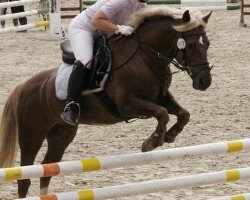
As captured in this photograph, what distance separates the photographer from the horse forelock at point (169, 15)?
618 cm

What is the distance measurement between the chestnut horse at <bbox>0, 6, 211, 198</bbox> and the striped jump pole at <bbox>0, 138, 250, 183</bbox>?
1.63 ft

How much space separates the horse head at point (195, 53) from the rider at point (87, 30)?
0.52 m

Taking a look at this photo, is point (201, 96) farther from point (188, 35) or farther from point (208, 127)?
point (188, 35)

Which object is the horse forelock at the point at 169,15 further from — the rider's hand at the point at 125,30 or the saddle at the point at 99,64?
the saddle at the point at 99,64

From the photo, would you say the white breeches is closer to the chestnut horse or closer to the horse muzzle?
the chestnut horse

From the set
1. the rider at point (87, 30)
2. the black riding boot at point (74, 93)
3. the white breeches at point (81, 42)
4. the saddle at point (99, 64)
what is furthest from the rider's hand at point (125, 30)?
the black riding boot at point (74, 93)

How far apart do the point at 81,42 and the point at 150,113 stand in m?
1.03

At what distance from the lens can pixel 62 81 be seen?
690cm

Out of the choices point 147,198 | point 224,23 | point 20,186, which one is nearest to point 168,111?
point 147,198

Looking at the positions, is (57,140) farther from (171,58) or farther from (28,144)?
(171,58)

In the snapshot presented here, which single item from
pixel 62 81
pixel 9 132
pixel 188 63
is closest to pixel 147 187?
pixel 188 63

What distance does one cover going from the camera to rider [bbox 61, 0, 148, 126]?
6.52m

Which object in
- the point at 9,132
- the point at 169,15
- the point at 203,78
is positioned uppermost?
the point at 169,15

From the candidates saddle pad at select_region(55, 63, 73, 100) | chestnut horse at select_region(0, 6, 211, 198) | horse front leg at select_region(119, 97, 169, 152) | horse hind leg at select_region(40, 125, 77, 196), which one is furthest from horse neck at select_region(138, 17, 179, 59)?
horse hind leg at select_region(40, 125, 77, 196)
